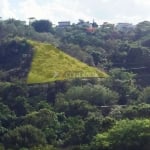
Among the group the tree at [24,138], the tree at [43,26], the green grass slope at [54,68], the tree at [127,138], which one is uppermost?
the tree at [43,26]

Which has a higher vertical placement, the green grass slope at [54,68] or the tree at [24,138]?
the green grass slope at [54,68]

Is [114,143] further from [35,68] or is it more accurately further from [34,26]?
[34,26]

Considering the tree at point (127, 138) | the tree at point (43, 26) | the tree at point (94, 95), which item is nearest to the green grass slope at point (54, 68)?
the tree at point (94, 95)

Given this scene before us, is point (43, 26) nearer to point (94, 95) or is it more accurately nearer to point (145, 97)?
point (94, 95)

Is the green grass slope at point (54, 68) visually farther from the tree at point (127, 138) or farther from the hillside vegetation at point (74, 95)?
the tree at point (127, 138)

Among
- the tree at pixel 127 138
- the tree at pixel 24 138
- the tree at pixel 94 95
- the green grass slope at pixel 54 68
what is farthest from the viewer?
the green grass slope at pixel 54 68

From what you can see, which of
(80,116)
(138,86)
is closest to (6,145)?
(80,116)

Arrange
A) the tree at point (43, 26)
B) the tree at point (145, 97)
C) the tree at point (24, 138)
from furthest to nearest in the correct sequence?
the tree at point (43, 26) → the tree at point (145, 97) → the tree at point (24, 138)

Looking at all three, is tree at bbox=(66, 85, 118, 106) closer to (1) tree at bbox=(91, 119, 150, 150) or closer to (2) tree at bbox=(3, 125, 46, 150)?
(2) tree at bbox=(3, 125, 46, 150)

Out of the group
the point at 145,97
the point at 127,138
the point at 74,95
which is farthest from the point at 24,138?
the point at 145,97
